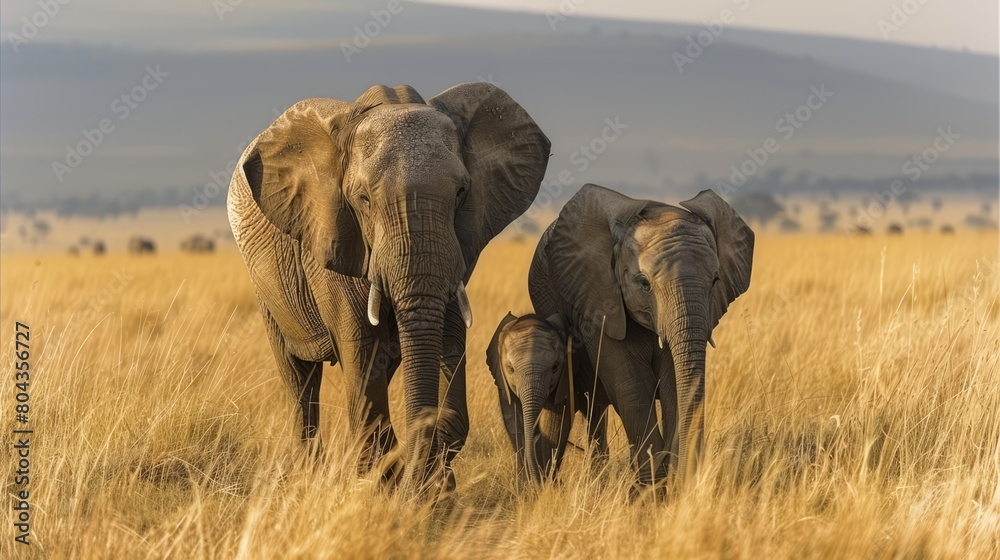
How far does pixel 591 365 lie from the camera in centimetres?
855

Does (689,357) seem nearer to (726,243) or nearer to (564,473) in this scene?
(726,243)

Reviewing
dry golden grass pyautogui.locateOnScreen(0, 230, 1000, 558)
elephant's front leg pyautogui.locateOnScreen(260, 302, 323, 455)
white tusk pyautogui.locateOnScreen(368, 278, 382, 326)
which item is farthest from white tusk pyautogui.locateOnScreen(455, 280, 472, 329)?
elephant's front leg pyautogui.locateOnScreen(260, 302, 323, 455)

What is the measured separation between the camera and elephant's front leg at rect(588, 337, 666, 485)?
26.3 ft

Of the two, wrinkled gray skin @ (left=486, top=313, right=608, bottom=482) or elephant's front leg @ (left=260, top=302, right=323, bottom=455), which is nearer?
wrinkled gray skin @ (left=486, top=313, right=608, bottom=482)

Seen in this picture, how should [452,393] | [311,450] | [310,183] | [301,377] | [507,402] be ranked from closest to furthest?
[310,183] → [452,393] → [507,402] → [311,450] → [301,377]

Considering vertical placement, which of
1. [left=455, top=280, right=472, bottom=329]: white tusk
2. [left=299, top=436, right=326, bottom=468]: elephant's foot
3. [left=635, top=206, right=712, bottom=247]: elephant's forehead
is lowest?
[left=299, top=436, right=326, bottom=468]: elephant's foot

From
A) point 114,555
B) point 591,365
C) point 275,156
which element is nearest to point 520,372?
point 591,365

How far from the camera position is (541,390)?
26.7ft

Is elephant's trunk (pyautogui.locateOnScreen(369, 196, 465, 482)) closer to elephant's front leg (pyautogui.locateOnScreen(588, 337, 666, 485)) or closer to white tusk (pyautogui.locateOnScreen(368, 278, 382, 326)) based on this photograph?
white tusk (pyautogui.locateOnScreen(368, 278, 382, 326))

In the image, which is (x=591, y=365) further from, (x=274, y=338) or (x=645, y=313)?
(x=274, y=338)

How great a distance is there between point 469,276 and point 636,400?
1.26 metres

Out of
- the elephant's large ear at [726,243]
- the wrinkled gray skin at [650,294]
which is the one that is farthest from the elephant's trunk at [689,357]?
the elephant's large ear at [726,243]

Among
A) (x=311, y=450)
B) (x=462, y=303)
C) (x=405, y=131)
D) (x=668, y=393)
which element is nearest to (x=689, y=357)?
(x=668, y=393)

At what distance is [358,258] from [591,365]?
1669mm
